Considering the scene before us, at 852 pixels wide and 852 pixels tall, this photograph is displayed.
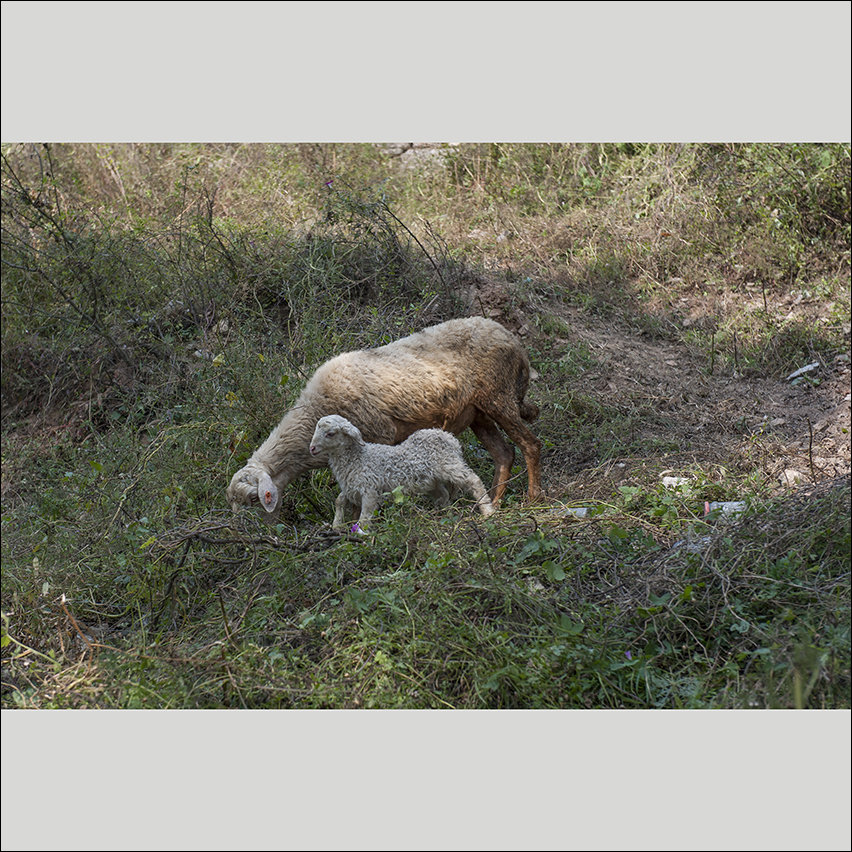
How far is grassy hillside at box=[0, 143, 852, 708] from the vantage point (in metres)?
4.53

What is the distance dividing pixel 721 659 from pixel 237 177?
6.03m

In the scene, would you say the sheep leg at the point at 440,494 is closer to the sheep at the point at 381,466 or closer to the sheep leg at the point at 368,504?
the sheep at the point at 381,466

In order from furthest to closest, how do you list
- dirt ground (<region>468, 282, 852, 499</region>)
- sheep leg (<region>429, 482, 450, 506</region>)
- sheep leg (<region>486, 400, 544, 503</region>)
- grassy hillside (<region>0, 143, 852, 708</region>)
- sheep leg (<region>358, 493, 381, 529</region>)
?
sheep leg (<region>486, 400, 544, 503</region>)
dirt ground (<region>468, 282, 852, 499</region>)
sheep leg (<region>429, 482, 450, 506</region>)
sheep leg (<region>358, 493, 381, 529</region>)
grassy hillside (<region>0, 143, 852, 708</region>)

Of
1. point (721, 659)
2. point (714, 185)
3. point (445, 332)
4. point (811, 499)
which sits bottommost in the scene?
point (721, 659)

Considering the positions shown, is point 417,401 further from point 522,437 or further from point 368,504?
point 368,504

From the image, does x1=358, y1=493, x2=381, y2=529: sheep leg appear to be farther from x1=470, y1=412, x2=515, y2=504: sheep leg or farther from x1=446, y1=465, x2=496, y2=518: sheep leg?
x1=470, y1=412, x2=515, y2=504: sheep leg

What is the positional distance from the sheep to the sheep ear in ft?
1.03

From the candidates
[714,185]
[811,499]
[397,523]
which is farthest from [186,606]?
[714,185]

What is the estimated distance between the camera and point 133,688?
4.52m

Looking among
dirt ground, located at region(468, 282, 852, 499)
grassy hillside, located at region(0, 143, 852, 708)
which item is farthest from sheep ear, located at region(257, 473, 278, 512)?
dirt ground, located at region(468, 282, 852, 499)

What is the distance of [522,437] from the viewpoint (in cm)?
671

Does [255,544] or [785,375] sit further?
[785,375]

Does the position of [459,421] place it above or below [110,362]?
below

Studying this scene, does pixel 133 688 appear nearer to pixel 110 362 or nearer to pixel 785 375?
pixel 110 362
